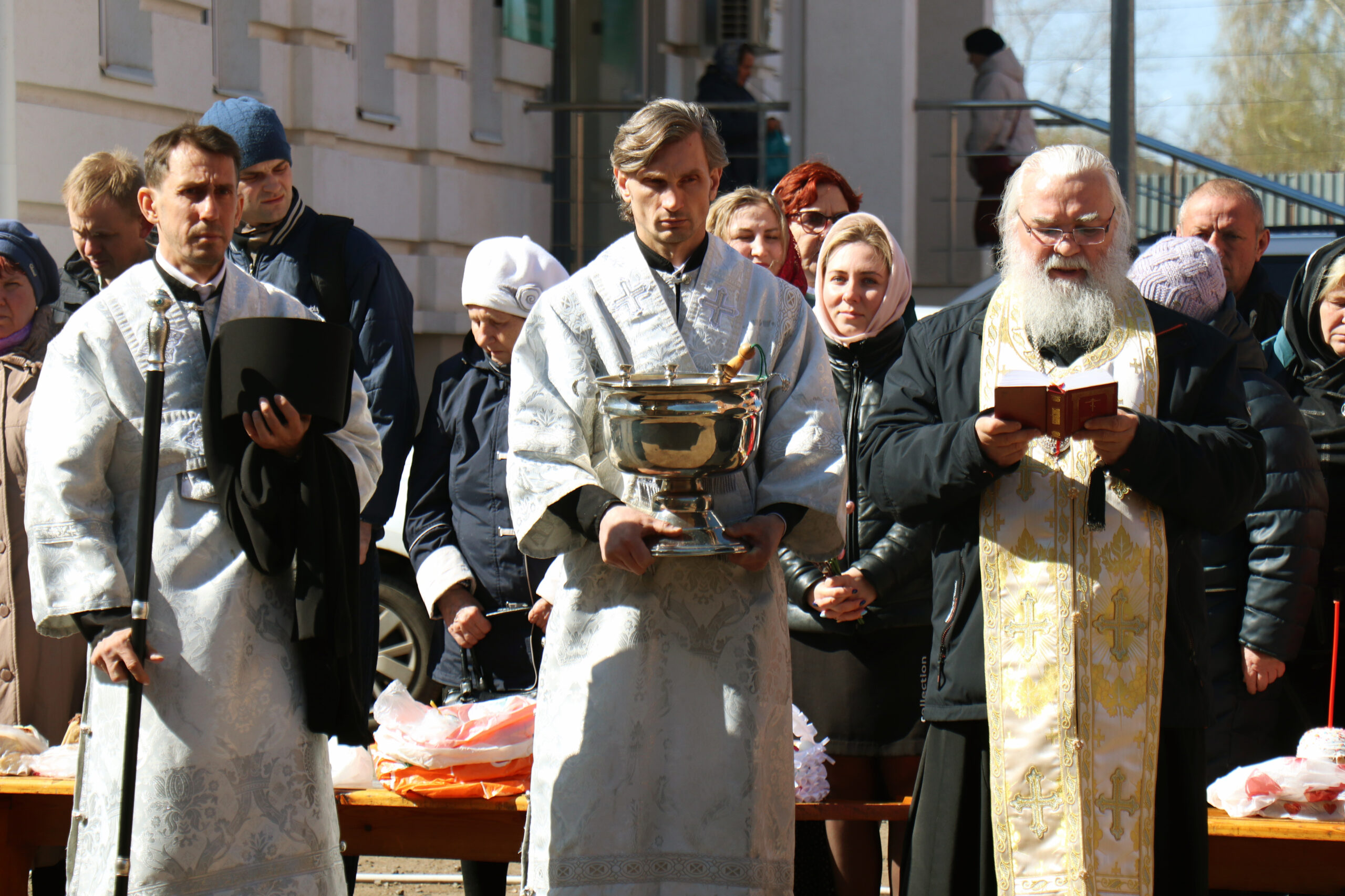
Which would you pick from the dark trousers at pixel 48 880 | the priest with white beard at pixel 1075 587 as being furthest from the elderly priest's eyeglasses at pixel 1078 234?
the dark trousers at pixel 48 880

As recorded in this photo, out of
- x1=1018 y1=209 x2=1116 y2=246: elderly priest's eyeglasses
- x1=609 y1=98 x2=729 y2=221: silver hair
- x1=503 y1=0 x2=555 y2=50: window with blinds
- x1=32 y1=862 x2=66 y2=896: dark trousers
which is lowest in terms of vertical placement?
x1=32 y1=862 x2=66 y2=896: dark trousers

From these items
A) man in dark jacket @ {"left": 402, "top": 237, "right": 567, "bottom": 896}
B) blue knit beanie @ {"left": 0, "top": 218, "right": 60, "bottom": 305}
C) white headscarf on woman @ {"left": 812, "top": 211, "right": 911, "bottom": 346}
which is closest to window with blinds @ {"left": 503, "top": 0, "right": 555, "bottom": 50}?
blue knit beanie @ {"left": 0, "top": 218, "right": 60, "bottom": 305}

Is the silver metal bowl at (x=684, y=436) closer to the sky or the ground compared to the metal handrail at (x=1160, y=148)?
closer to the ground

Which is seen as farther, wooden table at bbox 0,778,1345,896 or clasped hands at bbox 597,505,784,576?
wooden table at bbox 0,778,1345,896

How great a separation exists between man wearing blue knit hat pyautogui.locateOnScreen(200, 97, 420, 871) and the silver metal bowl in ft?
5.28

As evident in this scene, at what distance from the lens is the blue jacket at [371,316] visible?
4.70 metres

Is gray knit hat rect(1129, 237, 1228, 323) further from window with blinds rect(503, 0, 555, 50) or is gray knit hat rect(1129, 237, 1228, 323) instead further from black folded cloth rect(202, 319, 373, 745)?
window with blinds rect(503, 0, 555, 50)

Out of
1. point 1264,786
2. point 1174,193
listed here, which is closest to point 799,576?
point 1264,786

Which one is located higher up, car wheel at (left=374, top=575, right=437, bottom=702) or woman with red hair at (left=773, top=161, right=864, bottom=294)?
woman with red hair at (left=773, top=161, right=864, bottom=294)

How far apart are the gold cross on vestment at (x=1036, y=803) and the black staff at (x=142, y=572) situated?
1.84m

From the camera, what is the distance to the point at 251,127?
4.55 m

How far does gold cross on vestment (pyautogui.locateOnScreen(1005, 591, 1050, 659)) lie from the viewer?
3.39 m

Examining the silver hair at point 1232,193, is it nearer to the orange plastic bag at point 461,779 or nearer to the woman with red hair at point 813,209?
the woman with red hair at point 813,209

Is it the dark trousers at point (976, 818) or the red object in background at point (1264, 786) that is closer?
the dark trousers at point (976, 818)
